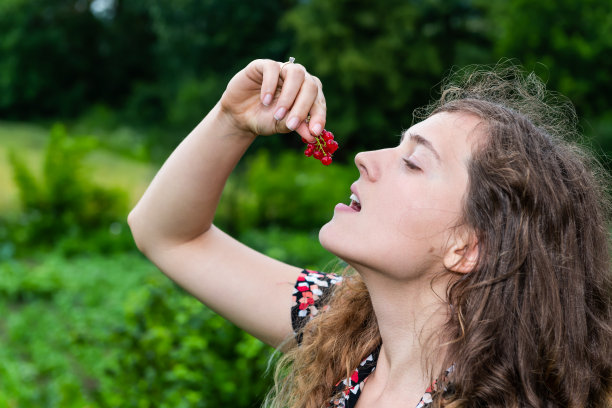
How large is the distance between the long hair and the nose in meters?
0.20

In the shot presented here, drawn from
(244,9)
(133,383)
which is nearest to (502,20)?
(244,9)

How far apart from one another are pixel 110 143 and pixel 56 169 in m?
11.6

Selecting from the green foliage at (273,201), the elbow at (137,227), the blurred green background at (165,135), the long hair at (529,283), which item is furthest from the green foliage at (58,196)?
the long hair at (529,283)

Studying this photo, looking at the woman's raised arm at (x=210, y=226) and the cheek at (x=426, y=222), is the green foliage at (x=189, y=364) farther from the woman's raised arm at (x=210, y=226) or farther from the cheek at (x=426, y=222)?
the cheek at (x=426, y=222)

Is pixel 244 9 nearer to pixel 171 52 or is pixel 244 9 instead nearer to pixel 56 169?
pixel 171 52

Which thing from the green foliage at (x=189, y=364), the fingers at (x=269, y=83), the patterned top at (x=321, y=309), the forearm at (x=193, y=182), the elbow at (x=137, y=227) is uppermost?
the fingers at (x=269, y=83)

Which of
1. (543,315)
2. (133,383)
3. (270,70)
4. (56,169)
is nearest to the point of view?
(543,315)

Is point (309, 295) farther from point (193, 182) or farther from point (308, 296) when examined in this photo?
point (193, 182)

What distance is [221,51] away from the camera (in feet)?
64.4

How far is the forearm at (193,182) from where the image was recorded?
1643 mm

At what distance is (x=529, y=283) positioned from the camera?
1.38 meters

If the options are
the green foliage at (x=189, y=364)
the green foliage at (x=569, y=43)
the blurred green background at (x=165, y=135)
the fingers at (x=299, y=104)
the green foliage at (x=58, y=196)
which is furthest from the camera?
the green foliage at (x=569, y=43)

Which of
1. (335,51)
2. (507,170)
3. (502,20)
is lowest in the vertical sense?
(335,51)

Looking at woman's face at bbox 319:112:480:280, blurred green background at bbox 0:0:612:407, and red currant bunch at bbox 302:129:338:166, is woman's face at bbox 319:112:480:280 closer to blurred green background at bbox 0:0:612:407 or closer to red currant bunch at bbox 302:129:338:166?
red currant bunch at bbox 302:129:338:166
